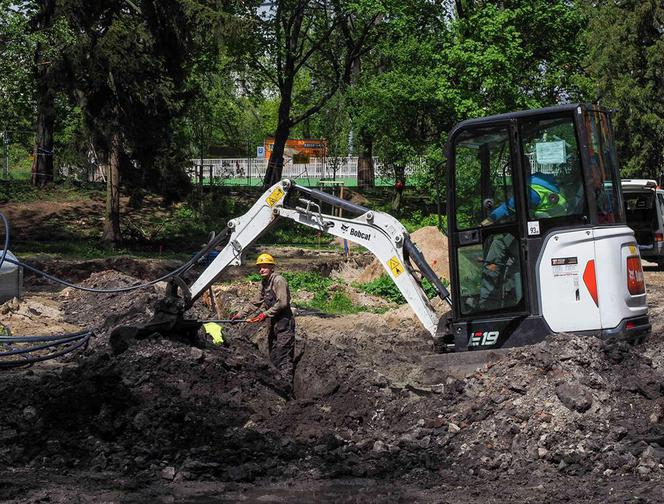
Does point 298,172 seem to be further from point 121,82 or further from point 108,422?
point 108,422

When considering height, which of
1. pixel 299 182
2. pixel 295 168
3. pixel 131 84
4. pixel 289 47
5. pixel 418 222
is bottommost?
pixel 418 222

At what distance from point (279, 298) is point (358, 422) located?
7.69ft

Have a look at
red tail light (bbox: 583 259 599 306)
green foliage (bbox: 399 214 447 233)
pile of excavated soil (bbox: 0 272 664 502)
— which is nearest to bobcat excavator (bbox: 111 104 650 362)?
red tail light (bbox: 583 259 599 306)

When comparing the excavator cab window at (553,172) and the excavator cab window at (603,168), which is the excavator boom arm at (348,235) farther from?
the excavator cab window at (603,168)

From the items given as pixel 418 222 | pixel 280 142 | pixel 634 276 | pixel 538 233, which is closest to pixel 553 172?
pixel 538 233

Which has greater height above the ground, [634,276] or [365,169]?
[365,169]

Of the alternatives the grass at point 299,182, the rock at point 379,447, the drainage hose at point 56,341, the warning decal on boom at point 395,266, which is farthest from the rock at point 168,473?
the grass at point 299,182

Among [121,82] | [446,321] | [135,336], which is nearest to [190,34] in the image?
[121,82]

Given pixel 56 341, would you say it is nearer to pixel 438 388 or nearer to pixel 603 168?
pixel 438 388

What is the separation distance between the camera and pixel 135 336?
36.4ft

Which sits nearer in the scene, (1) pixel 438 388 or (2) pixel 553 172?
(2) pixel 553 172

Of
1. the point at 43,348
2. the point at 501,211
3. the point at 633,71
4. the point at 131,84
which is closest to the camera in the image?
the point at 501,211

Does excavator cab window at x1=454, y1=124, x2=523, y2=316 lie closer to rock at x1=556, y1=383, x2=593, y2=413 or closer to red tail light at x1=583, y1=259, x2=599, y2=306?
red tail light at x1=583, y1=259, x2=599, y2=306

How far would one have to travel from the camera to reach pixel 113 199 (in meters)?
26.4
